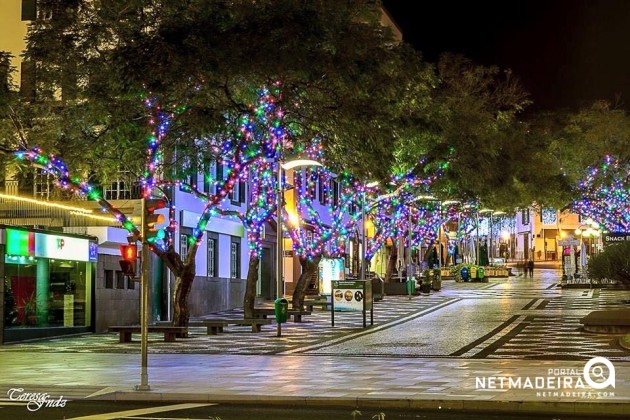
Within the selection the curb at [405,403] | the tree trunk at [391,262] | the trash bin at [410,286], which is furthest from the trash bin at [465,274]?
the curb at [405,403]

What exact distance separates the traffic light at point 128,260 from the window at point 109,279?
53.4ft

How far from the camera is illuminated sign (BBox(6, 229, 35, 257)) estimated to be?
2742 cm

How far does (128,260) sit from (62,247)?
1382cm

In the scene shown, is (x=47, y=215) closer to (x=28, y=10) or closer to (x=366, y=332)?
(x=28, y=10)

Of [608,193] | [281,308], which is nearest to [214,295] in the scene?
[281,308]

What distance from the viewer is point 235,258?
44250 mm

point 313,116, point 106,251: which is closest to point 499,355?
point 313,116

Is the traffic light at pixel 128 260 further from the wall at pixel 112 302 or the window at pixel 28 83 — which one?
the wall at pixel 112 302

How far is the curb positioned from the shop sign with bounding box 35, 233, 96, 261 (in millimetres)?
14119

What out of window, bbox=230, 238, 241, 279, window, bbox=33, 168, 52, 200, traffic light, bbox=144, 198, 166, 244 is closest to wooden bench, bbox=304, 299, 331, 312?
window, bbox=230, 238, 241, 279

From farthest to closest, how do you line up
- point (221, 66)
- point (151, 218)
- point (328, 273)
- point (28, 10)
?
point (328, 273) → point (28, 10) → point (221, 66) → point (151, 218)

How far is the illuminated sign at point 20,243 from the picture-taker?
27422 mm

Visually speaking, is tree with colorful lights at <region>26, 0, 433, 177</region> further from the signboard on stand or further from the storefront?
the signboard on stand

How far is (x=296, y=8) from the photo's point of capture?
23.9 metres
